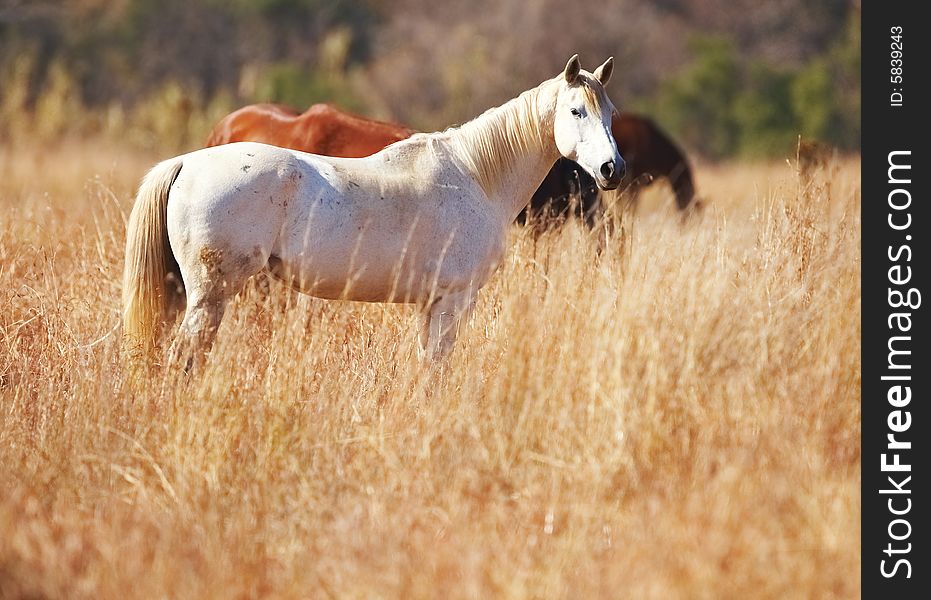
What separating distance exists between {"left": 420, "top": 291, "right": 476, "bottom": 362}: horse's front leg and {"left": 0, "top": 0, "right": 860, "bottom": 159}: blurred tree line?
9814 mm

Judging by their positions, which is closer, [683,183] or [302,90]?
[683,183]

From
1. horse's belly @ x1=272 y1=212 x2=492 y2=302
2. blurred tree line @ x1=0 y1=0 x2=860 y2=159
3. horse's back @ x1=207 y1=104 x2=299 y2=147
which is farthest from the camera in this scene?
blurred tree line @ x1=0 y1=0 x2=860 y2=159

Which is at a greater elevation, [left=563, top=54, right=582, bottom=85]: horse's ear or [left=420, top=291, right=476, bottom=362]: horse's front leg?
[left=563, top=54, right=582, bottom=85]: horse's ear

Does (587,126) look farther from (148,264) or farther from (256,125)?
(256,125)

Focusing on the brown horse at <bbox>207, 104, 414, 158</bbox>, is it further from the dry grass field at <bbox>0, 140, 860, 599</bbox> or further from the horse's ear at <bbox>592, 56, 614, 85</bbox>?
the dry grass field at <bbox>0, 140, 860, 599</bbox>

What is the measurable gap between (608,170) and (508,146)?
52 cm

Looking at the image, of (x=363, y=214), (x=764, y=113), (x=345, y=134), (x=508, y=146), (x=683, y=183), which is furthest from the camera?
(x=764, y=113)

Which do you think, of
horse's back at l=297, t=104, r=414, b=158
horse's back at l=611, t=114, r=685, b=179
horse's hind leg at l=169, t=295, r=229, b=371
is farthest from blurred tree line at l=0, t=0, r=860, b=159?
horse's hind leg at l=169, t=295, r=229, b=371

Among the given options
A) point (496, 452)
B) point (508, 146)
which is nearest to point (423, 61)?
point (508, 146)

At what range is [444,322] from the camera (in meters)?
4.91

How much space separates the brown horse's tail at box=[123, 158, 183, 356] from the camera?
452 cm

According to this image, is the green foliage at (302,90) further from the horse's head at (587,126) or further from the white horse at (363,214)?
the horse's head at (587,126)
